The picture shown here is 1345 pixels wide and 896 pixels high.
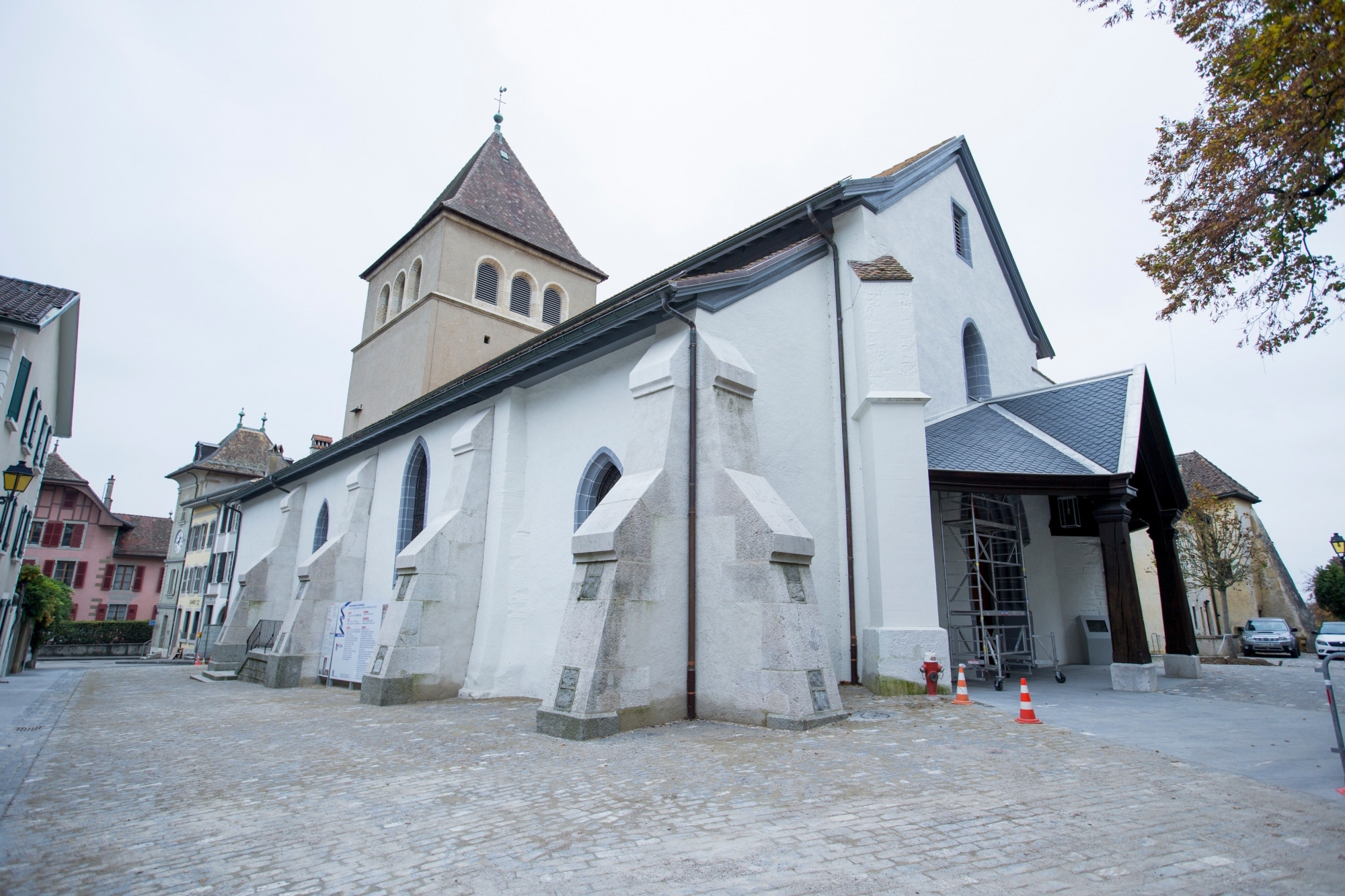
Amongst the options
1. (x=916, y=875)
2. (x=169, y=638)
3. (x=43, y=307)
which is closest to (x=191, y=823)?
(x=916, y=875)

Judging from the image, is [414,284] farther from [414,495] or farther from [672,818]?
[672,818]

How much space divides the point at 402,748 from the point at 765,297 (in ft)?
23.9

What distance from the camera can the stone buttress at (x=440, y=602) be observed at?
11.2 metres

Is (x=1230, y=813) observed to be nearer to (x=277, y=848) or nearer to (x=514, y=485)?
(x=277, y=848)

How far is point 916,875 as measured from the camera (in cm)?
351

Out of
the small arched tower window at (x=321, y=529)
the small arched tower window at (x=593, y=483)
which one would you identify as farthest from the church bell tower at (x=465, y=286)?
the small arched tower window at (x=593, y=483)

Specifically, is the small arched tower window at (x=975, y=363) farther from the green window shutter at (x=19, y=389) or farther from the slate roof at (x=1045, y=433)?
the green window shutter at (x=19, y=389)

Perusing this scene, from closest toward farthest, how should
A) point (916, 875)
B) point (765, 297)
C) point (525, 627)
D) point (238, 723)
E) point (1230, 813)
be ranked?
point (916, 875), point (1230, 813), point (238, 723), point (765, 297), point (525, 627)

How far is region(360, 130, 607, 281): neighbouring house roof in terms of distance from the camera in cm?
2427

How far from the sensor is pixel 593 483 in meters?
11.4

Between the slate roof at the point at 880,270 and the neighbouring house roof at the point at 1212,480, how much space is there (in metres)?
28.8

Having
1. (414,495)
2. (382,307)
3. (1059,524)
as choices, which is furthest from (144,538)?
(1059,524)

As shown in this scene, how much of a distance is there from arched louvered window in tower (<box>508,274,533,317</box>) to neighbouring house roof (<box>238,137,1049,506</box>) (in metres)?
8.58

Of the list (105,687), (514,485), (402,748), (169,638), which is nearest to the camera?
(402,748)
